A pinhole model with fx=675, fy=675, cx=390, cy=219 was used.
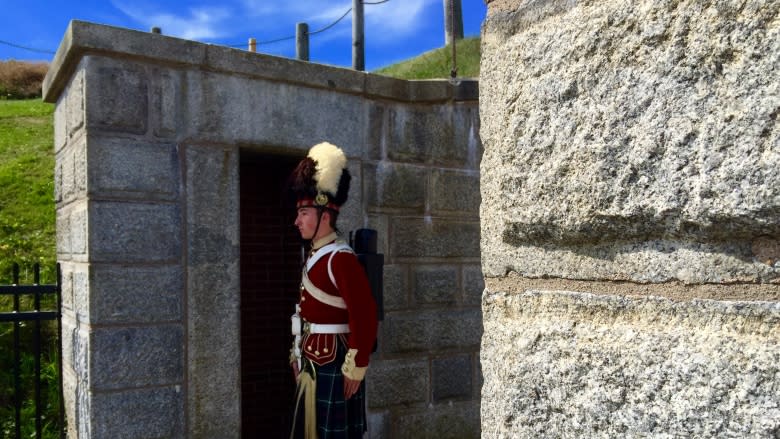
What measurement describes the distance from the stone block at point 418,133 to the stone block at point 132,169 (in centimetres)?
166

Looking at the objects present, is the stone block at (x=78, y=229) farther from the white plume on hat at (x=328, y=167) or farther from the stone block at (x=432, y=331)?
the stone block at (x=432, y=331)

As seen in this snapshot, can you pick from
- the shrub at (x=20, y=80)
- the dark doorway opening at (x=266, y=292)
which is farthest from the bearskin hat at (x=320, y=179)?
the shrub at (x=20, y=80)

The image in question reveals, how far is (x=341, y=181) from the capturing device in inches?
156

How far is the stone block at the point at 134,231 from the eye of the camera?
3748mm

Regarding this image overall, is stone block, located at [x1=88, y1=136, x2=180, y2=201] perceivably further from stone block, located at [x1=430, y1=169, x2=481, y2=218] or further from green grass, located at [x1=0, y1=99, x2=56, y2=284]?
green grass, located at [x1=0, y1=99, x2=56, y2=284]

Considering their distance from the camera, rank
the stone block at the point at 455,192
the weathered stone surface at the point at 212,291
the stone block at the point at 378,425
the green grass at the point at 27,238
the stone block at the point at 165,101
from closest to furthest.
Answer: the stone block at the point at 165,101 < the weathered stone surface at the point at 212,291 < the stone block at the point at 378,425 < the stone block at the point at 455,192 < the green grass at the point at 27,238

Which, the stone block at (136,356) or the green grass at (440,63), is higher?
the green grass at (440,63)

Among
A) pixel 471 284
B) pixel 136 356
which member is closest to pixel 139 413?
pixel 136 356

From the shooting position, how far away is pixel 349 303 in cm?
365

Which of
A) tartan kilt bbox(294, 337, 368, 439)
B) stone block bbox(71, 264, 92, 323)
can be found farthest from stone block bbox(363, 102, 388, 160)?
stone block bbox(71, 264, 92, 323)

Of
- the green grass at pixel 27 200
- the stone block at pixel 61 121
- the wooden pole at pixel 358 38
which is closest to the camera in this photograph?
the stone block at pixel 61 121

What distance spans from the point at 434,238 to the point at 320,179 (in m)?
1.57

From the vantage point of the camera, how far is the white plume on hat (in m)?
3.82

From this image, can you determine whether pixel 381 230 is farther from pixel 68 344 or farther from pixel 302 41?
pixel 302 41
